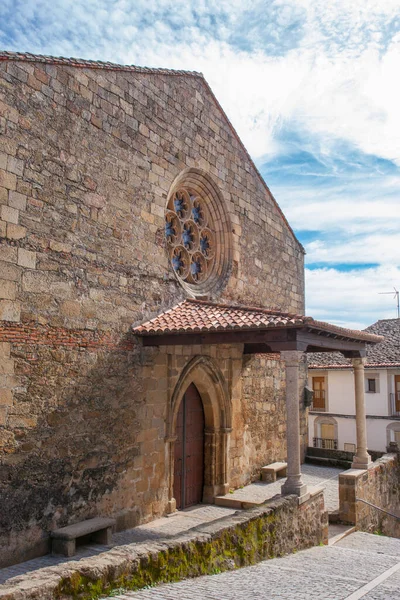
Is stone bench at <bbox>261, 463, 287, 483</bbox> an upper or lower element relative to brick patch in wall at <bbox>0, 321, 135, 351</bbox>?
lower

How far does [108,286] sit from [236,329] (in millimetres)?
1915

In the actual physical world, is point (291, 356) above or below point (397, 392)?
above

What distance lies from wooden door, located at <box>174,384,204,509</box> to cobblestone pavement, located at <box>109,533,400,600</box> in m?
2.57

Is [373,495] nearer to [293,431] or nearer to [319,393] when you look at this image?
[293,431]

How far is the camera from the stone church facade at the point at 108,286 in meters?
6.46

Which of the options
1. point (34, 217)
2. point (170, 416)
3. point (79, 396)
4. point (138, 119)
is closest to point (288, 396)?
point (170, 416)


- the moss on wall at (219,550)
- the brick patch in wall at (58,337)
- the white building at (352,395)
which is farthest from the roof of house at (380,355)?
the brick patch in wall at (58,337)

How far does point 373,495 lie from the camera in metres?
11.0

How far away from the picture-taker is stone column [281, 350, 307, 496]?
7.91m

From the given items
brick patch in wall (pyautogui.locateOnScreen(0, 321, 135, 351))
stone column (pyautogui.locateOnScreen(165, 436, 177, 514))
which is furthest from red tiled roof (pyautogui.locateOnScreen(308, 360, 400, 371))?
brick patch in wall (pyautogui.locateOnScreen(0, 321, 135, 351))

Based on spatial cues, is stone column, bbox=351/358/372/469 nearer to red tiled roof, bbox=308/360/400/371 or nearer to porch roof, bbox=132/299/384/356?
porch roof, bbox=132/299/384/356

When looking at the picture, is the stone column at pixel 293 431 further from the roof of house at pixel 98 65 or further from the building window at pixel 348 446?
the building window at pixel 348 446

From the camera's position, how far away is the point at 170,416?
8.79 metres

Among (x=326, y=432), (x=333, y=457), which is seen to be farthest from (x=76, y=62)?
(x=326, y=432)
